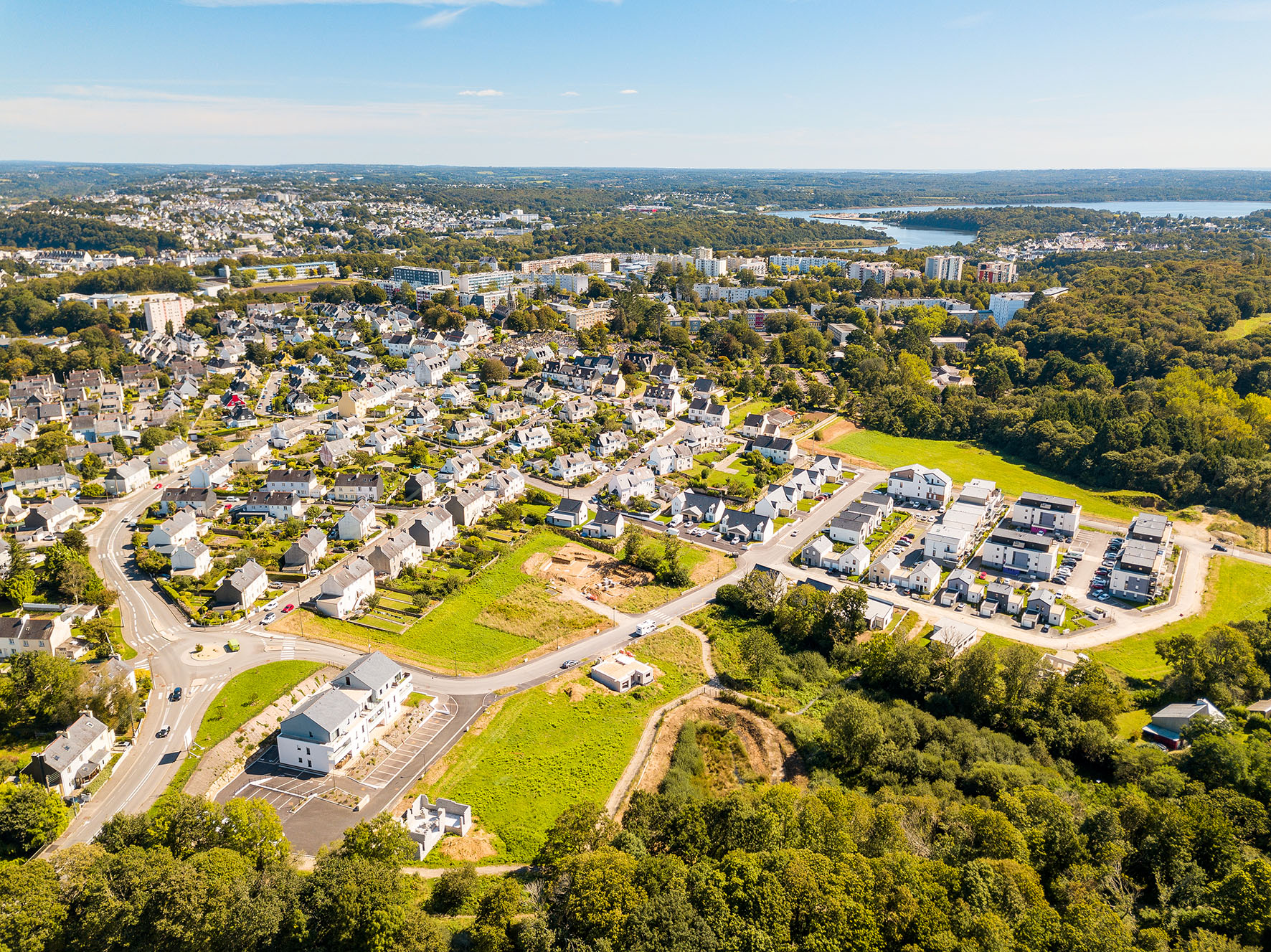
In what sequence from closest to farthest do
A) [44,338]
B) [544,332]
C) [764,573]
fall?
[764,573], [44,338], [544,332]

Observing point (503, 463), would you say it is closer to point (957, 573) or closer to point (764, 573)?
point (764, 573)

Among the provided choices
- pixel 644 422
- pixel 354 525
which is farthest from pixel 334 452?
pixel 644 422

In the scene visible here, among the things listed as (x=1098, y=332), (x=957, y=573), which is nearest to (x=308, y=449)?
(x=957, y=573)

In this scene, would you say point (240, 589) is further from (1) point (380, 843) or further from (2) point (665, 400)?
(2) point (665, 400)

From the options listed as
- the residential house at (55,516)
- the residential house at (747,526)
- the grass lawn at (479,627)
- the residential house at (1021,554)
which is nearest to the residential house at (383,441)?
the residential house at (55,516)

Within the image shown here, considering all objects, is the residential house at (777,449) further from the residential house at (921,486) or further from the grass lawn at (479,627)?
the grass lawn at (479,627)
